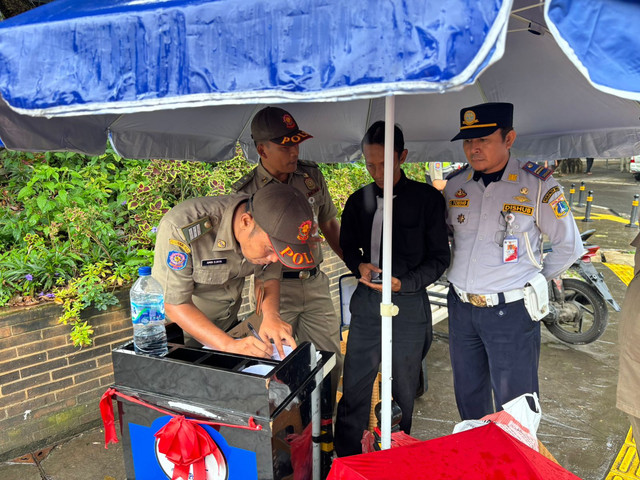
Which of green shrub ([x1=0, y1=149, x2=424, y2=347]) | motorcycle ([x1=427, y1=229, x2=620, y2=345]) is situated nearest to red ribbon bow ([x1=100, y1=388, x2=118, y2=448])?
green shrub ([x1=0, y1=149, x2=424, y2=347])

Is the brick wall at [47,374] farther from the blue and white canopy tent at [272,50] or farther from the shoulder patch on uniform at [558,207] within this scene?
the shoulder patch on uniform at [558,207]

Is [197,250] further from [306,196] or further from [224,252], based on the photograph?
[306,196]

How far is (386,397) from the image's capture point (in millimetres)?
1884

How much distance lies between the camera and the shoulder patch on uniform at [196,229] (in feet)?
6.59

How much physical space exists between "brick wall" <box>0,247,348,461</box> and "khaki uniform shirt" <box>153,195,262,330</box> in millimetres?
1477

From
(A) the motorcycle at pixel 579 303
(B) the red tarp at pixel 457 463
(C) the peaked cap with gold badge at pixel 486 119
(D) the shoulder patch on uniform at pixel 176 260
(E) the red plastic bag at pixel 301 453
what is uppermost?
(C) the peaked cap with gold badge at pixel 486 119

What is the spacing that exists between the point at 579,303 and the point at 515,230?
2.80 m

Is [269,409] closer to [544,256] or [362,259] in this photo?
[362,259]

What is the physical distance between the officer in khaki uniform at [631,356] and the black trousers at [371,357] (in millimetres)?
913

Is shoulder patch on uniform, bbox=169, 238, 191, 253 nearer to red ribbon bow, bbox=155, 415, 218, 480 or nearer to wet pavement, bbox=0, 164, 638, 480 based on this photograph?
red ribbon bow, bbox=155, 415, 218, 480

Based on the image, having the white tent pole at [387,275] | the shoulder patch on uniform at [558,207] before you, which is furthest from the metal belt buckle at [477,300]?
the white tent pole at [387,275]

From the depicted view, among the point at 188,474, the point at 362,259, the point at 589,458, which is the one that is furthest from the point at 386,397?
the point at 589,458

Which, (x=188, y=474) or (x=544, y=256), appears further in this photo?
(x=544, y=256)

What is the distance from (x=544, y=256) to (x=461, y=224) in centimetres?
50
